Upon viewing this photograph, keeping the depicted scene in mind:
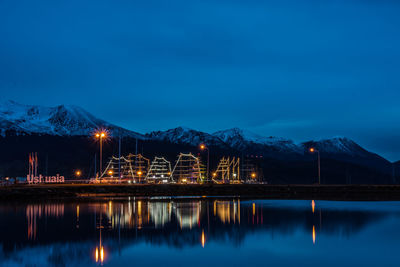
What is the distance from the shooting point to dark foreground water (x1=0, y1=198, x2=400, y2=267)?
27.0 meters

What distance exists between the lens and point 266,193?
107 meters

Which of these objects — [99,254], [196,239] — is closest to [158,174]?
[196,239]

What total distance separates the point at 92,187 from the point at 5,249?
2519 inches

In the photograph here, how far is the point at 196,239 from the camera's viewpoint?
34344 millimetres

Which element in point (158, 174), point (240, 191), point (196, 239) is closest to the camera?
point (196, 239)

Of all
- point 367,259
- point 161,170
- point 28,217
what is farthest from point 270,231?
point 161,170

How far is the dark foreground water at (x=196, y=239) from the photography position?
88.7ft

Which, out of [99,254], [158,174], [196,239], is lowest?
[196,239]

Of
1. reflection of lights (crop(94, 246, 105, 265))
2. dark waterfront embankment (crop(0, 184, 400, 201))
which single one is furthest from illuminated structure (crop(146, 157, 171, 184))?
reflection of lights (crop(94, 246, 105, 265))

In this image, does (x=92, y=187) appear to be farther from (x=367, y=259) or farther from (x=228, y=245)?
(x=367, y=259)

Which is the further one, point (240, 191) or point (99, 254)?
point (240, 191)

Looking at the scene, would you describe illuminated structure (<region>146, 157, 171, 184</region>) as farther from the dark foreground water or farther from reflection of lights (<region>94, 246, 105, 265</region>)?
reflection of lights (<region>94, 246, 105, 265</region>)

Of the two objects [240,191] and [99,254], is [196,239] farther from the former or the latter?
[240,191]

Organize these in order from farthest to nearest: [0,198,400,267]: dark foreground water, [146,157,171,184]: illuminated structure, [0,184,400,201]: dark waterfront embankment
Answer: [146,157,171,184]: illuminated structure, [0,184,400,201]: dark waterfront embankment, [0,198,400,267]: dark foreground water
